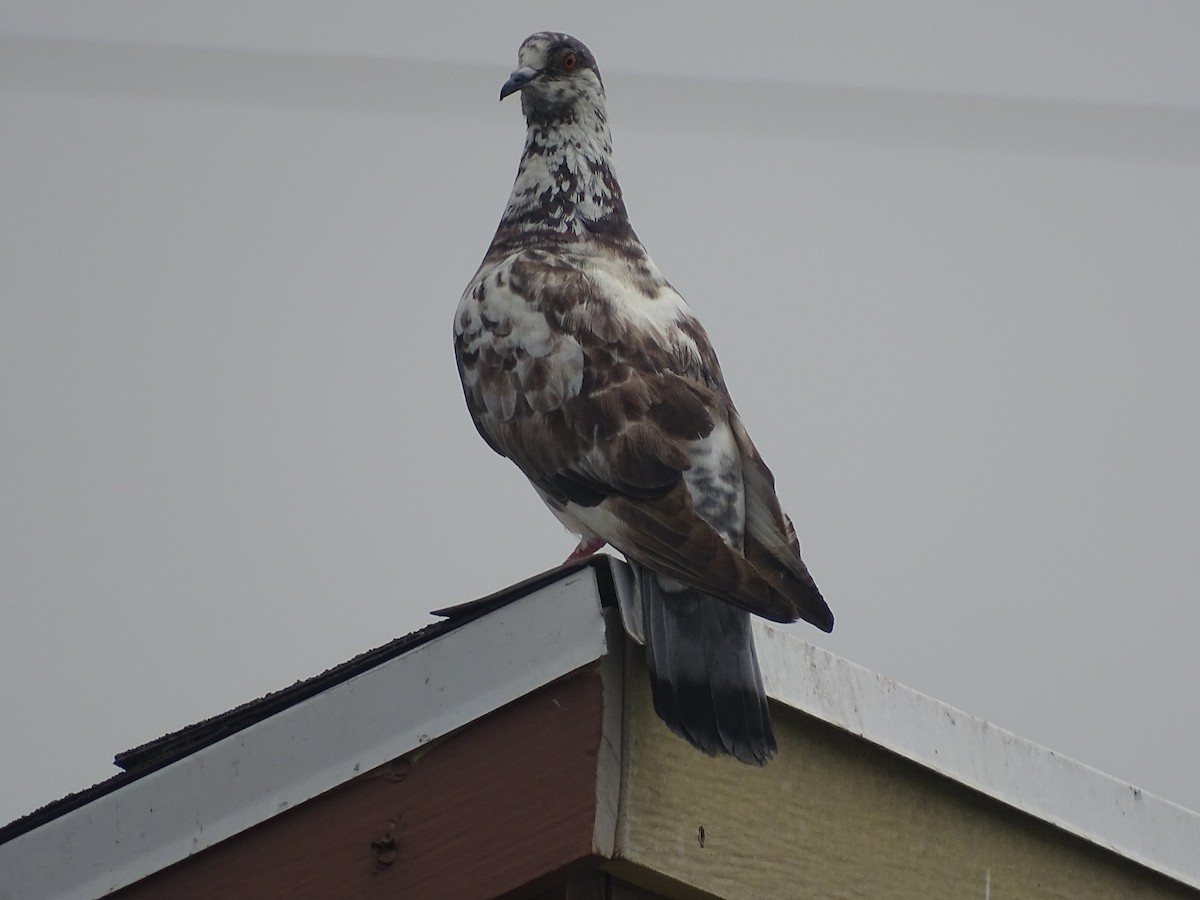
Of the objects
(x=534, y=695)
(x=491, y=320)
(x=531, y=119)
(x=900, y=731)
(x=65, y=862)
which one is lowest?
(x=65, y=862)

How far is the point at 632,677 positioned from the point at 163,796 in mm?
835

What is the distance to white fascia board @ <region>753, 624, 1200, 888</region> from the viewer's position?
10.1 feet

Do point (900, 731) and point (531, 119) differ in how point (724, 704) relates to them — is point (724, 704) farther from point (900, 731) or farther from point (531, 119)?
point (531, 119)

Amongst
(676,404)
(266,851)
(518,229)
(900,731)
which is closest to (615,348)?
(676,404)

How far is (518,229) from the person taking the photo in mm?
4898

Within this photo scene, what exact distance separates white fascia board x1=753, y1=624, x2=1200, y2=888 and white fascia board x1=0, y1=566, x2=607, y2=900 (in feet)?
1.61

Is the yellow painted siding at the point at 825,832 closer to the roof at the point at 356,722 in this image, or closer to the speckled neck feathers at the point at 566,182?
the roof at the point at 356,722

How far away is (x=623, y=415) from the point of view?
152 inches

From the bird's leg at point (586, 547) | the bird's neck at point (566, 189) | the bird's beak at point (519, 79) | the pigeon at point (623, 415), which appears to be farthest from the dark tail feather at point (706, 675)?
the bird's beak at point (519, 79)

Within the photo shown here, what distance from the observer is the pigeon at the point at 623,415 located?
9.61 ft

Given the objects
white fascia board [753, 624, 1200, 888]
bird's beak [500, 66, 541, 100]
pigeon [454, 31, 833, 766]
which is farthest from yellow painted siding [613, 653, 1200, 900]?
Answer: bird's beak [500, 66, 541, 100]

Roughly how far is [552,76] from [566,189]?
0.43 meters

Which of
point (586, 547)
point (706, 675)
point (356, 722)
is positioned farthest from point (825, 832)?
point (586, 547)

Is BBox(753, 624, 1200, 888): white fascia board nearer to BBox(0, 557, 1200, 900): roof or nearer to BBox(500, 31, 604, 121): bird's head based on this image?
BBox(0, 557, 1200, 900): roof
